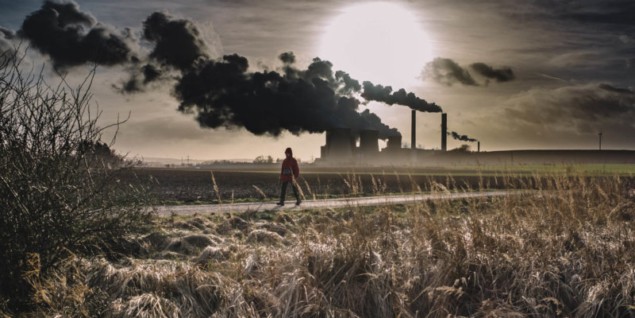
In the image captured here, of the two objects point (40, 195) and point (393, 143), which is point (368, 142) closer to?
point (393, 143)

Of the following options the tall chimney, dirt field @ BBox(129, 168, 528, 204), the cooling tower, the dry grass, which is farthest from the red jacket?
the cooling tower

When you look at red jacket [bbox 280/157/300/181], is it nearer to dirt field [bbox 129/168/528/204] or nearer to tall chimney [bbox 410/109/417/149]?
dirt field [bbox 129/168/528/204]

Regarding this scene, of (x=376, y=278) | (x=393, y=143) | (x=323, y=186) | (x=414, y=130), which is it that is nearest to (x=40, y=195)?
(x=376, y=278)

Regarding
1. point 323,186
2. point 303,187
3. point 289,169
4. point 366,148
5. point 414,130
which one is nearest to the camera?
point 289,169

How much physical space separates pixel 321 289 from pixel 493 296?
93.4 inches

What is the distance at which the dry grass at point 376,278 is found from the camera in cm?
788

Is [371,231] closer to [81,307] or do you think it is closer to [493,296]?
[493,296]

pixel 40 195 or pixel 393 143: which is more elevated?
pixel 393 143

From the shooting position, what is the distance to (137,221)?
38.4 feet

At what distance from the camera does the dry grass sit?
7.88m

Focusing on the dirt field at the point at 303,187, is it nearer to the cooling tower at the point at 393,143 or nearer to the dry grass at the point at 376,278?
the dry grass at the point at 376,278

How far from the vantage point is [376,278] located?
8.28 meters

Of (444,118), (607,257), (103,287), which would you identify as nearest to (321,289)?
(103,287)

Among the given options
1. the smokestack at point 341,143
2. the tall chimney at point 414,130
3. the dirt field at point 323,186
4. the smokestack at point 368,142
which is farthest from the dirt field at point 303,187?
the smokestack at point 368,142
